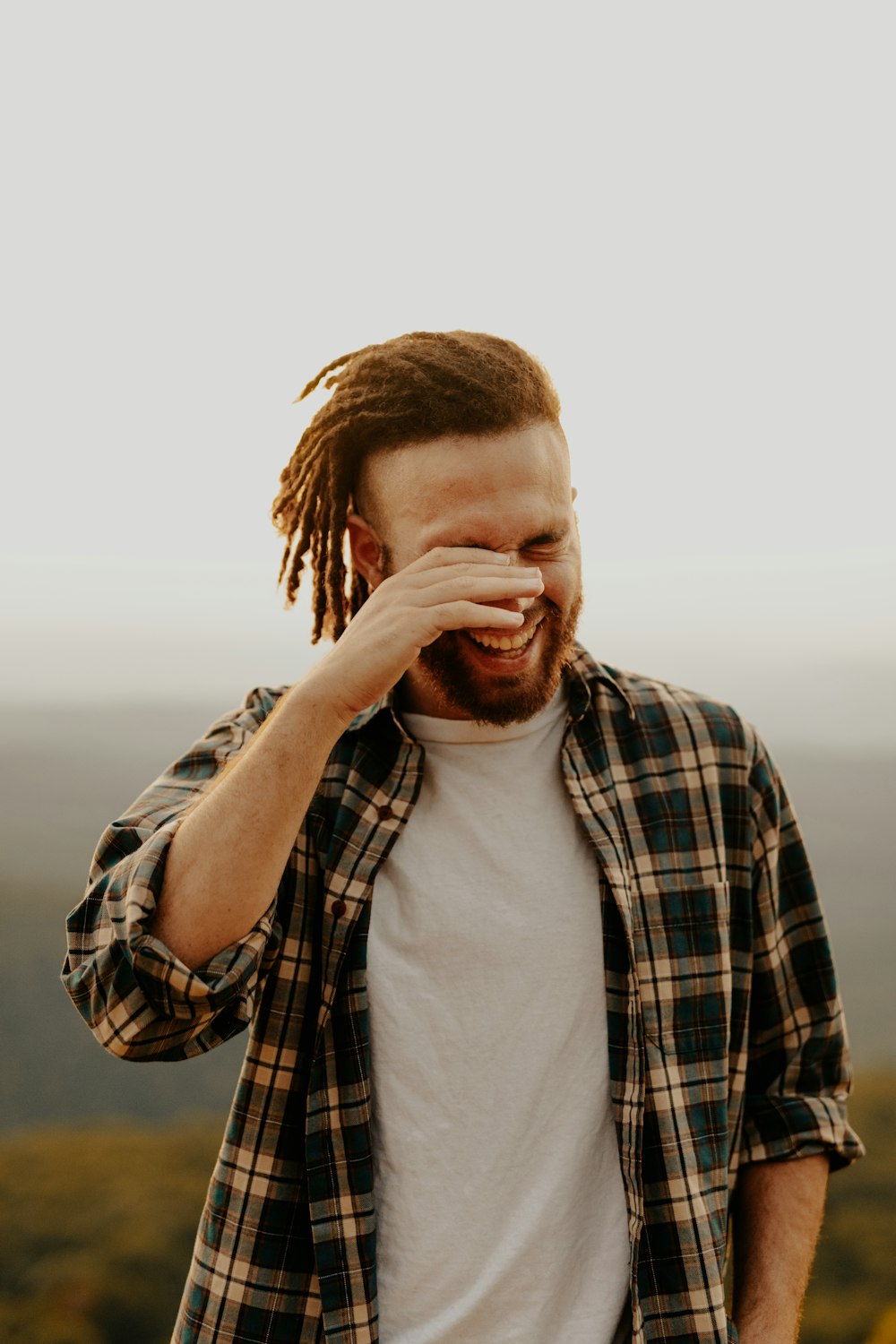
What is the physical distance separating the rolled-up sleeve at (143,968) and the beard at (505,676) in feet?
1.05

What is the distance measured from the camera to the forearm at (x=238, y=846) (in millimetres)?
1098

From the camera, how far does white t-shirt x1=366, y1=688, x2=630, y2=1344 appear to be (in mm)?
1126

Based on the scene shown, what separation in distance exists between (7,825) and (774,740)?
176 cm

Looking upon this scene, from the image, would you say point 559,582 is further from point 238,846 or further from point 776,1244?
point 776,1244

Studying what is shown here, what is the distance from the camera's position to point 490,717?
51.0 inches

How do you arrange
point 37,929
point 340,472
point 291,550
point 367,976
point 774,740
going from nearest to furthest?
1. point 367,976
2. point 340,472
3. point 291,550
4. point 774,740
5. point 37,929

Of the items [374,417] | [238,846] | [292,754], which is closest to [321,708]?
[292,754]

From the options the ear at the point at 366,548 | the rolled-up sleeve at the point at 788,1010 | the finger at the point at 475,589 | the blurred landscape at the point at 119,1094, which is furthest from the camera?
the blurred landscape at the point at 119,1094

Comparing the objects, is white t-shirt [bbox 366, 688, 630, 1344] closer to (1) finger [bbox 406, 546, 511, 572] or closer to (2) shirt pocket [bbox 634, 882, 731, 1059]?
(2) shirt pocket [bbox 634, 882, 731, 1059]

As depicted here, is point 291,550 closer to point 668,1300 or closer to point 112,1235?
point 668,1300

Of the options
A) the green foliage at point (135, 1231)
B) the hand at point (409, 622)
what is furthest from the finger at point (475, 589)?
the green foliage at point (135, 1231)

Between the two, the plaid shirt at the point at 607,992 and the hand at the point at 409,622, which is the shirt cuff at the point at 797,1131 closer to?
the plaid shirt at the point at 607,992

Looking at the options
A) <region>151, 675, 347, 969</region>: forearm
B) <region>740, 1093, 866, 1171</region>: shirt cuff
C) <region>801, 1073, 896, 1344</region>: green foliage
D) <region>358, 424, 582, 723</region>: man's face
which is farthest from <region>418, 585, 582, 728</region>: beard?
<region>801, 1073, 896, 1344</region>: green foliage

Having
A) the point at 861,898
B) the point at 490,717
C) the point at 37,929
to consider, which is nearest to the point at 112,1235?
the point at 37,929
